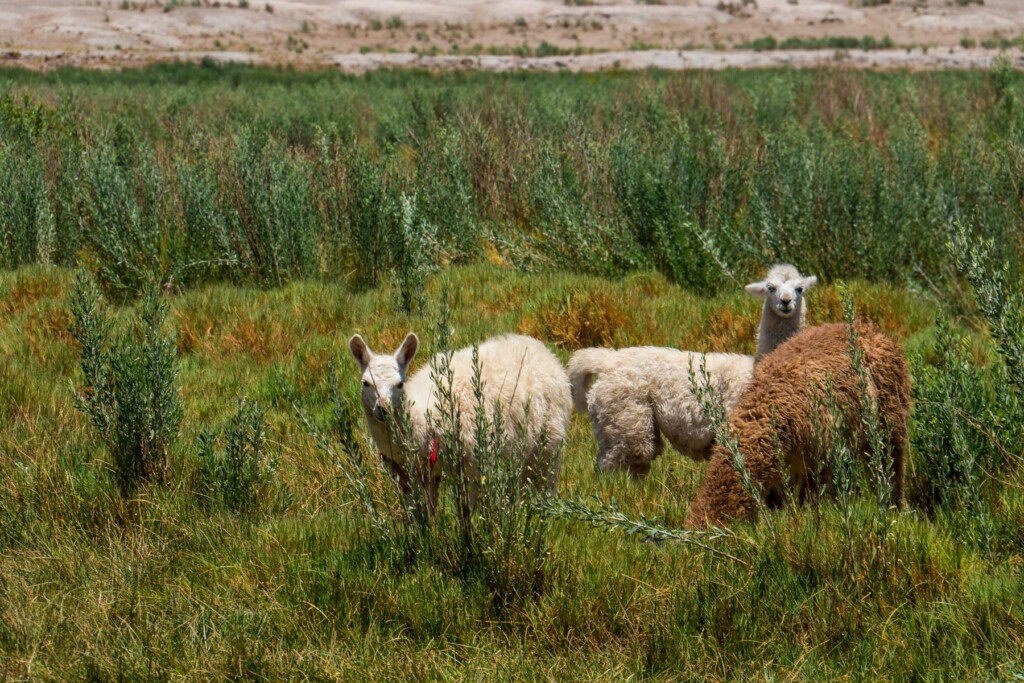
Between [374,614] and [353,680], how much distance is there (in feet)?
1.31

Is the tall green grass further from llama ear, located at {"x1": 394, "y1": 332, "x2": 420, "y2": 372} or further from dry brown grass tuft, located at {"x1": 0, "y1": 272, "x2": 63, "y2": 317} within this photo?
llama ear, located at {"x1": 394, "y1": 332, "x2": 420, "y2": 372}

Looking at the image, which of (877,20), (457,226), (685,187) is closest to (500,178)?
(457,226)

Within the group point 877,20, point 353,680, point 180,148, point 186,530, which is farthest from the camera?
point 877,20

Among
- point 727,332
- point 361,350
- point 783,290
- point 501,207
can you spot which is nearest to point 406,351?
point 361,350

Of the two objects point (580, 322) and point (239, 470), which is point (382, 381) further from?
point (580, 322)

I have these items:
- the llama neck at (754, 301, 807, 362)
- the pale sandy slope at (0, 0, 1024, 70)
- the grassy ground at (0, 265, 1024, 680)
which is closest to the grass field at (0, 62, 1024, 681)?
the grassy ground at (0, 265, 1024, 680)

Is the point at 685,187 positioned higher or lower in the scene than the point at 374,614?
higher

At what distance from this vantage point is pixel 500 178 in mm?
12094

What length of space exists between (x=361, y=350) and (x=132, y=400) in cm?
113

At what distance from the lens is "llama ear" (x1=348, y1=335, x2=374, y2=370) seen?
535 cm

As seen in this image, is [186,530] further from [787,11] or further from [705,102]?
[787,11]

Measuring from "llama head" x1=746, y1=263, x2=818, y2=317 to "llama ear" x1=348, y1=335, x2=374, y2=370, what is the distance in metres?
2.69

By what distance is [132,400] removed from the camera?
17.2ft

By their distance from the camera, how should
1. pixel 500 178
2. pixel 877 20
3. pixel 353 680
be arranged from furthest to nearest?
pixel 877 20, pixel 500 178, pixel 353 680
